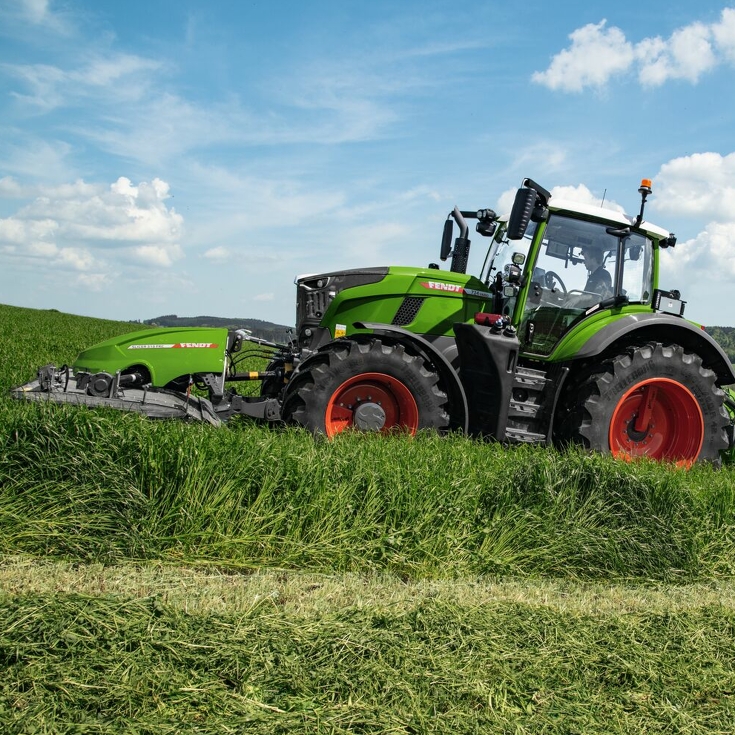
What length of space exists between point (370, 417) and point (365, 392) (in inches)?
8.3

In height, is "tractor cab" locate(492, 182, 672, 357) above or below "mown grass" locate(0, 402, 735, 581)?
above

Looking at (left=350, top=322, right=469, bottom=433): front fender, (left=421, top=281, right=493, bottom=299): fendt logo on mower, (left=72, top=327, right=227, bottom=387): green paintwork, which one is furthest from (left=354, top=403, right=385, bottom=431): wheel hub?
(left=72, top=327, right=227, bottom=387): green paintwork

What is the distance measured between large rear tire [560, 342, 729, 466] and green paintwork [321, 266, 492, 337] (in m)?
1.28

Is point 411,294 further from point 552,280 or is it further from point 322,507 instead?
point 322,507

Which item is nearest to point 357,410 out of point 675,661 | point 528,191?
point 528,191

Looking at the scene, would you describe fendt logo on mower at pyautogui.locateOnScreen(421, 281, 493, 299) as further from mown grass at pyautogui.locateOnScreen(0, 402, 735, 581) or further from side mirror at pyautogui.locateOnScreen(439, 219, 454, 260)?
mown grass at pyautogui.locateOnScreen(0, 402, 735, 581)

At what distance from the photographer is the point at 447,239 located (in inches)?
294

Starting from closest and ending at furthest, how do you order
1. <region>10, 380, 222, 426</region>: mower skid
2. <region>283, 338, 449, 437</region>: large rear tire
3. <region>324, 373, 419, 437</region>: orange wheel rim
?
<region>10, 380, 222, 426</region>: mower skid, <region>283, 338, 449, 437</region>: large rear tire, <region>324, 373, 419, 437</region>: orange wheel rim

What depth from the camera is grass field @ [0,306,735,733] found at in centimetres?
275

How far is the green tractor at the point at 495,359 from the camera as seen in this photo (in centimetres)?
584

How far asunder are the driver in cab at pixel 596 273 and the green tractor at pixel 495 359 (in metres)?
0.01

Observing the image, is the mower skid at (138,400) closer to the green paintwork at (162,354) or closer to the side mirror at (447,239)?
the green paintwork at (162,354)

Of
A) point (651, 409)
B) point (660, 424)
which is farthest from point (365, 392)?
point (660, 424)

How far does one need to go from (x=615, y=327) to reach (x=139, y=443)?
3.94 m
